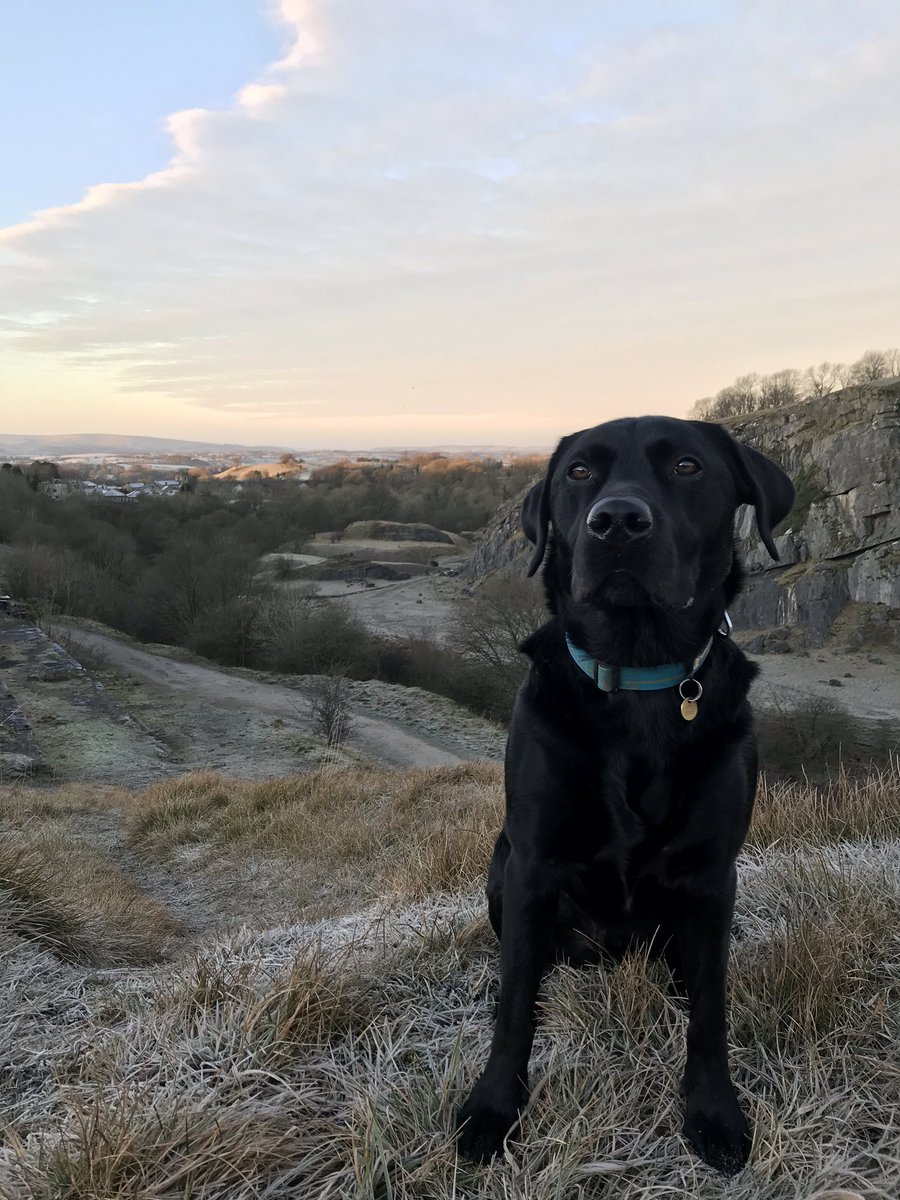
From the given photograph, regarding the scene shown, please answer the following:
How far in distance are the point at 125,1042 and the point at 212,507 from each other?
69167 mm

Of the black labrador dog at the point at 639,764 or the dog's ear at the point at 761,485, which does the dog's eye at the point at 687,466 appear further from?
the dog's ear at the point at 761,485

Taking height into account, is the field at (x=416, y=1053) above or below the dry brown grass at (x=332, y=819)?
above

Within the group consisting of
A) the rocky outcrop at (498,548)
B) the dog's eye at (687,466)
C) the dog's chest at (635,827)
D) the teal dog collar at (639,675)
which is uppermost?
the dog's eye at (687,466)

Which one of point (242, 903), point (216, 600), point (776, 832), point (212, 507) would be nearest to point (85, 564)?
point (216, 600)

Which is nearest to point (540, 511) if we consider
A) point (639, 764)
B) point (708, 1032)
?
point (639, 764)

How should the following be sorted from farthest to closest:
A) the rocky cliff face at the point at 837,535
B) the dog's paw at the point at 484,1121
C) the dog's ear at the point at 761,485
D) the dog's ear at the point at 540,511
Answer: the rocky cliff face at the point at 837,535 → the dog's ear at the point at 540,511 → the dog's ear at the point at 761,485 → the dog's paw at the point at 484,1121

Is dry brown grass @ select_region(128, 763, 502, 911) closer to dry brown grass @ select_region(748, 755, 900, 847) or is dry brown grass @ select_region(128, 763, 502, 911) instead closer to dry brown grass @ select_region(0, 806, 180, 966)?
dry brown grass @ select_region(0, 806, 180, 966)

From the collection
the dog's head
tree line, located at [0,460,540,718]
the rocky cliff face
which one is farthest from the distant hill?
the dog's head

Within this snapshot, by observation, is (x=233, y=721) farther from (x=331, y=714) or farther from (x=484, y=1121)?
(x=484, y=1121)

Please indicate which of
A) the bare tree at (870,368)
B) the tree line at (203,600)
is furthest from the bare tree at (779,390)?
the tree line at (203,600)

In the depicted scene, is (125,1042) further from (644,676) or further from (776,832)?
(776,832)

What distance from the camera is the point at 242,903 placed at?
6.77 metres

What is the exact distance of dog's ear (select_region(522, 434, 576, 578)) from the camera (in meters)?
2.44

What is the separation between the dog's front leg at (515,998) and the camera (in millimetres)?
1859
